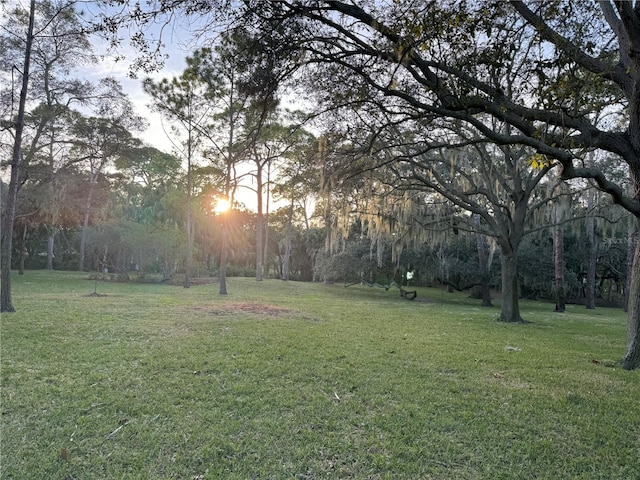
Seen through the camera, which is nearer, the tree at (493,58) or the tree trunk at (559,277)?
the tree at (493,58)

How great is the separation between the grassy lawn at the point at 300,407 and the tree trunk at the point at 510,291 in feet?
13.2

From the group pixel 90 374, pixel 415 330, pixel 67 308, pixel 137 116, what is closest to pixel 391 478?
pixel 90 374

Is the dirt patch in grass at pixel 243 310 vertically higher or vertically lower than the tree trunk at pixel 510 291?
lower

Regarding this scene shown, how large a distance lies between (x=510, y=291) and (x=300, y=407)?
911 cm

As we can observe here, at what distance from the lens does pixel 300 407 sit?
348 centimetres

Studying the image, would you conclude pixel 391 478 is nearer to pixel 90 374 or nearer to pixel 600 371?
pixel 90 374

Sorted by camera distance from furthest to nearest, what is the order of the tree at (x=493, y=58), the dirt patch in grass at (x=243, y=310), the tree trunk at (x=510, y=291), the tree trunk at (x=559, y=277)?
the tree trunk at (x=559, y=277) < the tree trunk at (x=510, y=291) < the dirt patch in grass at (x=243, y=310) < the tree at (x=493, y=58)

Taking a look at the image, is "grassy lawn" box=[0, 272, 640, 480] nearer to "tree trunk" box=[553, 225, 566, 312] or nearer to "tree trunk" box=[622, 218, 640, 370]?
"tree trunk" box=[622, 218, 640, 370]

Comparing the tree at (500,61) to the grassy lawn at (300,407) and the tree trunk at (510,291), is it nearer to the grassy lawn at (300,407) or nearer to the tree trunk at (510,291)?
the grassy lawn at (300,407)

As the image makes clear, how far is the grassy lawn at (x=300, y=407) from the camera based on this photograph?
2.59 meters

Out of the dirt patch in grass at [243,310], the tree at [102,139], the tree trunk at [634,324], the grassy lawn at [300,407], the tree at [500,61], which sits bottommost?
the grassy lawn at [300,407]

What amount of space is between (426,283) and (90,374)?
77.6ft

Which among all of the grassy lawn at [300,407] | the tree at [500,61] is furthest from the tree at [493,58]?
the grassy lawn at [300,407]

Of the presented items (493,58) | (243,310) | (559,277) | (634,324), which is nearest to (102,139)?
(243,310)
